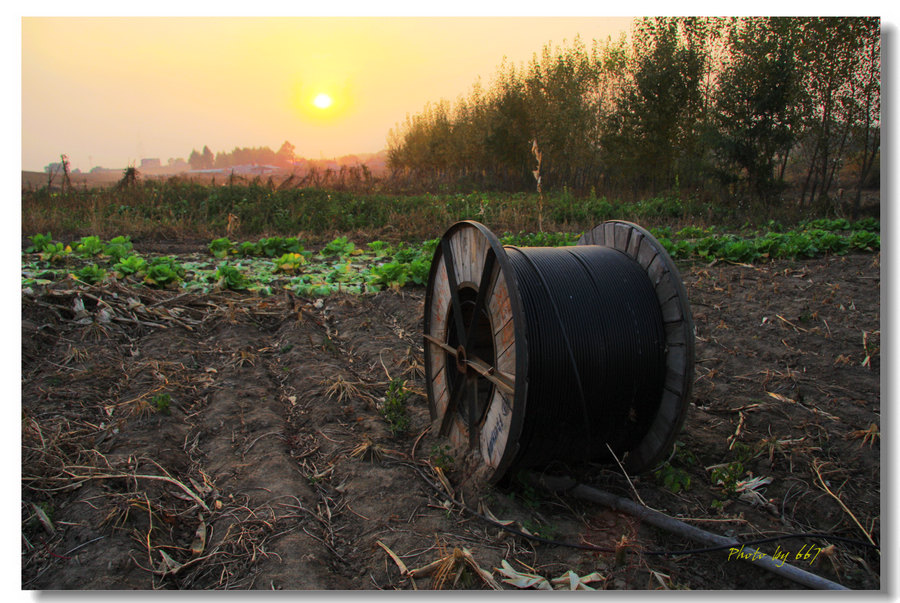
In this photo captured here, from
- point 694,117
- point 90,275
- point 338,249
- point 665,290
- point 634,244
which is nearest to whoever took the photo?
point 665,290

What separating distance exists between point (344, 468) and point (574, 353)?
66.9 inches

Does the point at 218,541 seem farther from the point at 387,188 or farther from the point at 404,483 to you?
the point at 387,188

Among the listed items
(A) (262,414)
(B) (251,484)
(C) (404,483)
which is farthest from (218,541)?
(A) (262,414)

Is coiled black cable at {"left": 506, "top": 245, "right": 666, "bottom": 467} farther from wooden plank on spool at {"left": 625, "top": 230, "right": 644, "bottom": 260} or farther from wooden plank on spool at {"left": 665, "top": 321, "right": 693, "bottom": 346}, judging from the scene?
wooden plank on spool at {"left": 625, "top": 230, "right": 644, "bottom": 260}

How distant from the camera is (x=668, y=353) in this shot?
329 centimetres

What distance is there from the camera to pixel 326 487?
139 inches

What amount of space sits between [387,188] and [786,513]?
22.3 m

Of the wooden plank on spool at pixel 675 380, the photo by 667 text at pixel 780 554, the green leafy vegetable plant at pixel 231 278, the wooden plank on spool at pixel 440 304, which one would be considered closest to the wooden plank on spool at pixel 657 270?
the wooden plank on spool at pixel 675 380

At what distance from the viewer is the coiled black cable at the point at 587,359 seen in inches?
121

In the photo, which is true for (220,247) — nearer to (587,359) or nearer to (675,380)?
(587,359)

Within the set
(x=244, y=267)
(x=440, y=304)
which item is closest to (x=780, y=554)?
(x=440, y=304)

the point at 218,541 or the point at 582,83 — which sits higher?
the point at 582,83

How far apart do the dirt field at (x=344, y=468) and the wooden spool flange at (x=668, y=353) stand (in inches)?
8.4

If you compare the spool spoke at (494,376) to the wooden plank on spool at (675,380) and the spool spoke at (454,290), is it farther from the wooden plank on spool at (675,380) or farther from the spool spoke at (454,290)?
the wooden plank on spool at (675,380)
